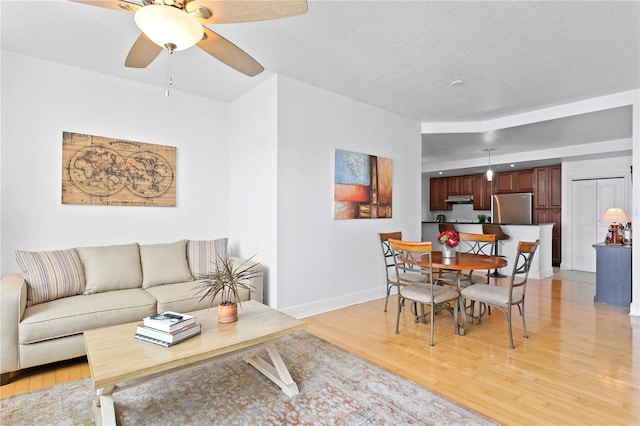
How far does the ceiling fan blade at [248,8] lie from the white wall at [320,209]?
1807 millimetres

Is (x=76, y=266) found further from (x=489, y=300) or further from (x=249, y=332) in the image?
(x=489, y=300)

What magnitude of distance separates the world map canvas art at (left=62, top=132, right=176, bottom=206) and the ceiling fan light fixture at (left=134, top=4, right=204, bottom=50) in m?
2.33

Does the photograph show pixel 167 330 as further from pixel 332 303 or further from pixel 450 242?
pixel 450 242

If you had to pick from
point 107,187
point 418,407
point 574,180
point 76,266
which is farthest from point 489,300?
point 574,180

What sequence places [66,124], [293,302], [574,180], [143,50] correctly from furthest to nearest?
[574,180] < [293,302] < [66,124] < [143,50]

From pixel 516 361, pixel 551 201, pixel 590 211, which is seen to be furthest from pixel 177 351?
pixel 551 201

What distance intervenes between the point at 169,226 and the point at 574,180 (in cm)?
774

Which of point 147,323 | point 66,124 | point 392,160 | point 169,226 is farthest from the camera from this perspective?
point 392,160

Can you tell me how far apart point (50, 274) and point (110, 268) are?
0.44 metres

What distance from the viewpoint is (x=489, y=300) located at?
299 cm

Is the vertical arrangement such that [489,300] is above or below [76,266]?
below

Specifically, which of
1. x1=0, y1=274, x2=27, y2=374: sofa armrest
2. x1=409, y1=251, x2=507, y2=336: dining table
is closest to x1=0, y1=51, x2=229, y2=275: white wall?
x1=0, y1=274, x2=27, y2=374: sofa armrest

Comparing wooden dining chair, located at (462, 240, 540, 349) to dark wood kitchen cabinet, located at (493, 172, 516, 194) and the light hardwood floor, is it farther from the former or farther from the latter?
dark wood kitchen cabinet, located at (493, 172, 516, 194)

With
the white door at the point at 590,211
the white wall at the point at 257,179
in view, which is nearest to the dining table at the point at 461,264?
the white wall at the point at 257,179
